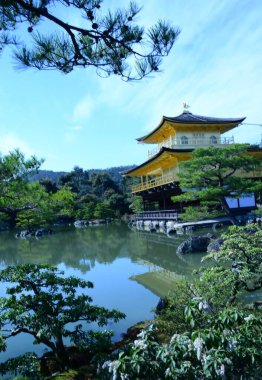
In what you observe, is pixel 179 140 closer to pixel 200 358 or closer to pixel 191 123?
pixel 191 123

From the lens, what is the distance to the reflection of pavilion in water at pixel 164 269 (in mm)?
7230

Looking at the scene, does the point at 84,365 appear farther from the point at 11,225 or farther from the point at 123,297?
the point at 11,225

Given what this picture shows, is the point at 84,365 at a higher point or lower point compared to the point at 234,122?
lower

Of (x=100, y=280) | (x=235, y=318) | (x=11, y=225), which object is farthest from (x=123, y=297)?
(x=11, y=225)

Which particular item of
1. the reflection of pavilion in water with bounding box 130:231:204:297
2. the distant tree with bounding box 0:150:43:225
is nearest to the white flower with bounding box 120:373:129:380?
the distant tree with bounding box 0:150:43:225

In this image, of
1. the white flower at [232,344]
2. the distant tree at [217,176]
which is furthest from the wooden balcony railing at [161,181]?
the white flower at [232,344]

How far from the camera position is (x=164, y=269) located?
29.8ft

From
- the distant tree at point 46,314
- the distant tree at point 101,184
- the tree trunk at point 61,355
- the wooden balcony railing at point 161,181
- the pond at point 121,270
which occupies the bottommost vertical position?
the pond at point 121,270

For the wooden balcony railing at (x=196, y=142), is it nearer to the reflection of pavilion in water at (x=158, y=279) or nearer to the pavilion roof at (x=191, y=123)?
the pavilion roof at (x=191, y=123)

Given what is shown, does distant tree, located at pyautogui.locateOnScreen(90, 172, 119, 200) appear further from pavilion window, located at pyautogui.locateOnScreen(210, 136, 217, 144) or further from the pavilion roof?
pavilion window, located at pyautogui.locateOnScreen(210, 136, 217, 144)

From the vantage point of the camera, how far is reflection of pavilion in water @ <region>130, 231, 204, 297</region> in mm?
7230

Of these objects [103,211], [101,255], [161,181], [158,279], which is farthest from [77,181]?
[158,279]

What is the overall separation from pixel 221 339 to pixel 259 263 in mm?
2633

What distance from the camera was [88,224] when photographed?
31.0 m
